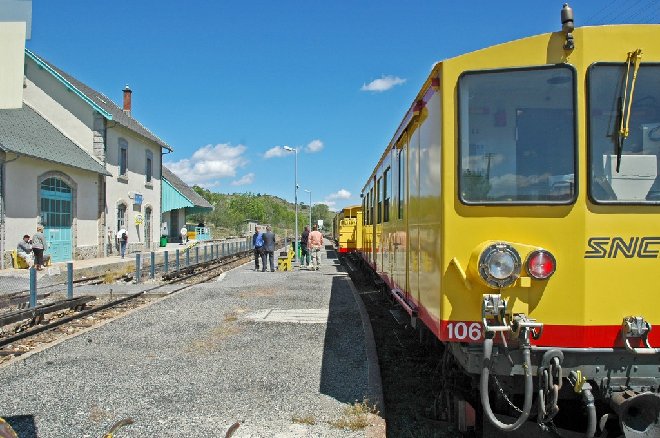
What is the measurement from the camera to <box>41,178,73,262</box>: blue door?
21344mm

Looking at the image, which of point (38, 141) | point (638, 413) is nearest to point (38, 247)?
point (38, 141)

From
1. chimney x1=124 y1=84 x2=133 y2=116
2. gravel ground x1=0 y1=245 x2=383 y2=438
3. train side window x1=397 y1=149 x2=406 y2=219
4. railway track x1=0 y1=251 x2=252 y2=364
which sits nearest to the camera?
gravel ground x1=0 y1=245 x2=383 y2=438

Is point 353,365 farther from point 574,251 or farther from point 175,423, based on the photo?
point 574,251

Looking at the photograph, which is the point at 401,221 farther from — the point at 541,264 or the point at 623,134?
the point at 623,134

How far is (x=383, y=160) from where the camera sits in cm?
922

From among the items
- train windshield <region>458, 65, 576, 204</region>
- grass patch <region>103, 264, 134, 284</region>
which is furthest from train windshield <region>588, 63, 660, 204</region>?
grass patch <region>103, 264, 134, 284</region>

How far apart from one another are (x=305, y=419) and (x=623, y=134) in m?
3.26

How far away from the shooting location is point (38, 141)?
21.8 meters

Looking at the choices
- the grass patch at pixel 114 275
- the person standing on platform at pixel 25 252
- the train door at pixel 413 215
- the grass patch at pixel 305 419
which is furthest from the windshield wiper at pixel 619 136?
the person standing on platform at pixel 25 252

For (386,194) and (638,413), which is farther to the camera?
(386,194)

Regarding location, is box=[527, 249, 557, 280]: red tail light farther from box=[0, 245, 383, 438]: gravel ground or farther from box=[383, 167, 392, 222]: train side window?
box=[383, 167, 392, 222]: train side window

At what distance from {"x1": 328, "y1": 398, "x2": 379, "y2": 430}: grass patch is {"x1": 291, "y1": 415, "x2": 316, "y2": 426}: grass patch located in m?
0.15

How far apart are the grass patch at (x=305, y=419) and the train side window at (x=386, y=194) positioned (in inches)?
155

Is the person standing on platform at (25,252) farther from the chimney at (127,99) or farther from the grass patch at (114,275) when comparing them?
the chimney at (127,99)
